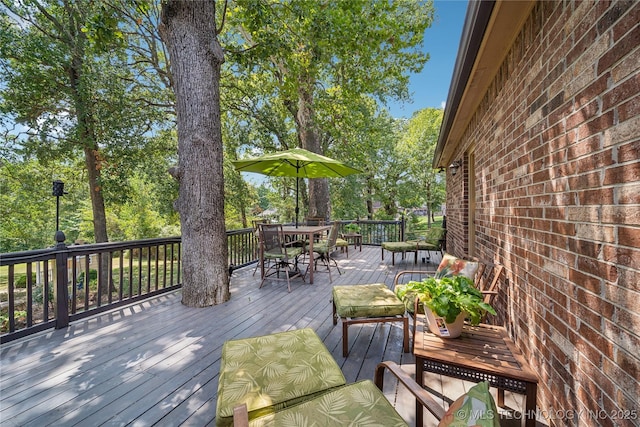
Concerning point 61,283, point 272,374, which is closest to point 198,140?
point 61,283

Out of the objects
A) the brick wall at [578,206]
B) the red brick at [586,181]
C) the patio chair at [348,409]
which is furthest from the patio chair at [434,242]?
the patio chair at [348,409]

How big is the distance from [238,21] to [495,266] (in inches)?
264

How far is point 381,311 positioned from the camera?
2494mm

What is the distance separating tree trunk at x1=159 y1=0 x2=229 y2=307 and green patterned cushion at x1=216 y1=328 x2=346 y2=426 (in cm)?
214

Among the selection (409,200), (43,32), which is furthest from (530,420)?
(409,200)

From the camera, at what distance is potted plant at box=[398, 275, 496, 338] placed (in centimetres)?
179

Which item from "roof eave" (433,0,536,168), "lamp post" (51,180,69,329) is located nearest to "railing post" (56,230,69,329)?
"lamp post" (51,180,69,329)

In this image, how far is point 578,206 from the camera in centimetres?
123

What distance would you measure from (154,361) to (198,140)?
101 inches

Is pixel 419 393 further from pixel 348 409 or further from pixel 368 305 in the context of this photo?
pixel 368 305

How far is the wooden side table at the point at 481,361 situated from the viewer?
1417 millimetres

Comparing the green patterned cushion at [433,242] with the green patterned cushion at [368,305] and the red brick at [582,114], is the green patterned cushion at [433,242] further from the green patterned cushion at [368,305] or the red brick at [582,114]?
the red brick at [582,114]

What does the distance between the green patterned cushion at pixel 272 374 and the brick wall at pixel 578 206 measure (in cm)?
109

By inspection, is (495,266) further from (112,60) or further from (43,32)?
(43,32)
